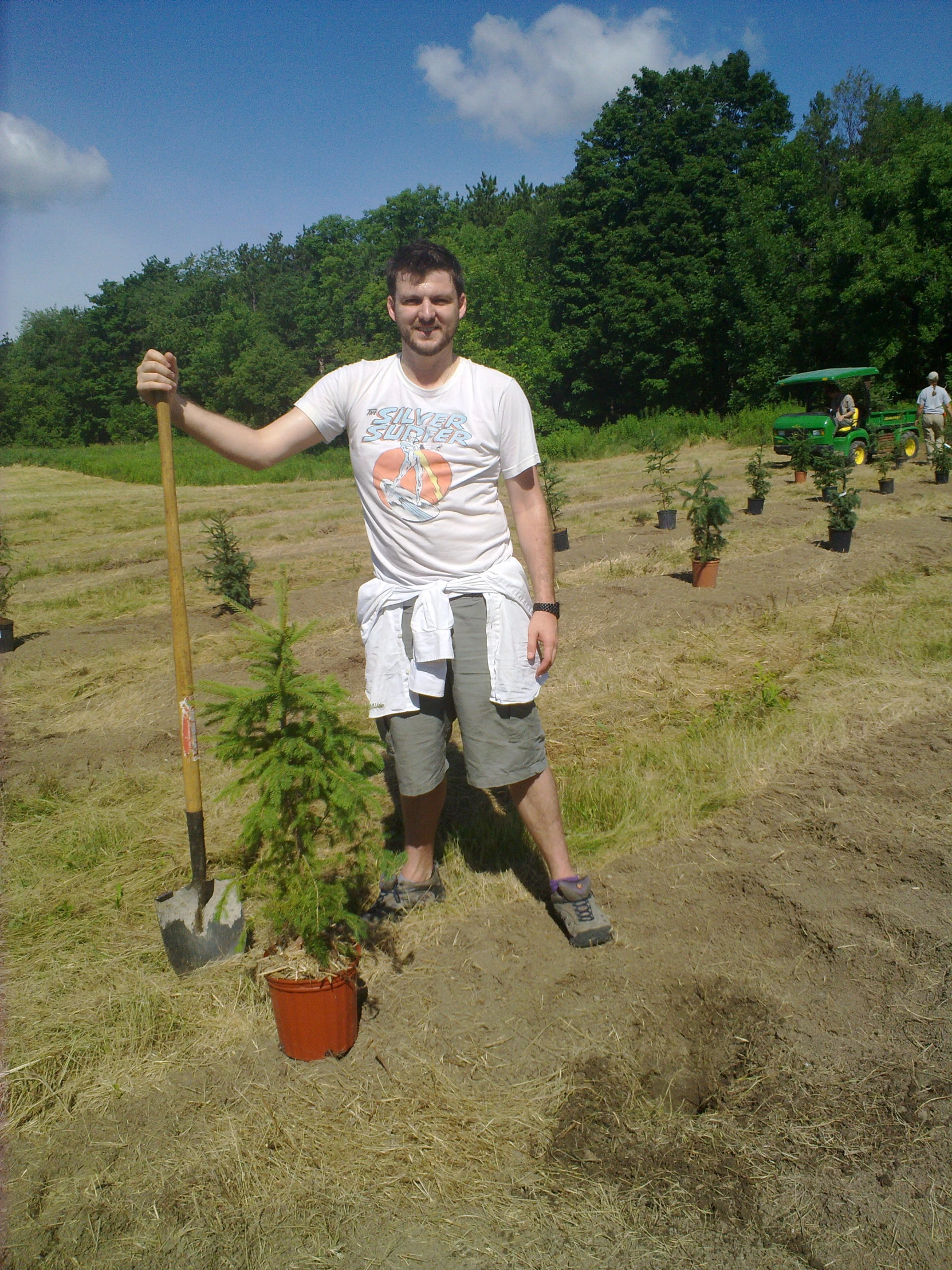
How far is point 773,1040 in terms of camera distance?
2465 millimetres

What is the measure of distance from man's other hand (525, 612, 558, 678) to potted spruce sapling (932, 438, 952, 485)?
14471 mm

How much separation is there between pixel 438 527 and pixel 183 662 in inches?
35.9

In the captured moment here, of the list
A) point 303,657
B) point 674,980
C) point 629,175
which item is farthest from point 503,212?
point 674,980

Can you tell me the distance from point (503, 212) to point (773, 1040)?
2376 inches

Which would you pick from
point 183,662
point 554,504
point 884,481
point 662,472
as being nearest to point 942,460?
point 884,481

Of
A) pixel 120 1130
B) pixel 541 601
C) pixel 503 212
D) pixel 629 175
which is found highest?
pixel 503 212

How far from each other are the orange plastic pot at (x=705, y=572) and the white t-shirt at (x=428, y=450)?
5613mm

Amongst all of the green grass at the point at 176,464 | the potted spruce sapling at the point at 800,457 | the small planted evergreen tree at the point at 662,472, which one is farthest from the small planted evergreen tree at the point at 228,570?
the green grass at the point at 176,464

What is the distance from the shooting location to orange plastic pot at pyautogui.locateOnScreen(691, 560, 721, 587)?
7.97 metres

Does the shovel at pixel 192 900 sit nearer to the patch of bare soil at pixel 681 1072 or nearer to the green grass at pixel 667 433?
the patch of bare soil at pixel 681 1072

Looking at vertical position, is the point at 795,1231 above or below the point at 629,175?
below

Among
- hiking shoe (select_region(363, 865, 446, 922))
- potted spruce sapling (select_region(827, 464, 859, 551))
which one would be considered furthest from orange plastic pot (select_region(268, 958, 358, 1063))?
potted spruce sapling (select_region(827, 464, 859, 551))

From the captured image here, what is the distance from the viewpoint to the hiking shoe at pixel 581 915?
2.90m

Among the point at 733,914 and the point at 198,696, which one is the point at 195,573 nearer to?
the point at 198,696
